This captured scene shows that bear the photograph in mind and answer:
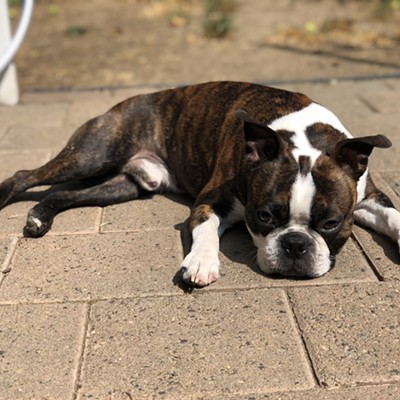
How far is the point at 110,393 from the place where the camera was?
3072mm

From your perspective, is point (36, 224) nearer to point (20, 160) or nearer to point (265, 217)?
point (265, 217)

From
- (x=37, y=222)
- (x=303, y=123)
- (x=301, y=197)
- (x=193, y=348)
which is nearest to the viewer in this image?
(x=193, y=348)

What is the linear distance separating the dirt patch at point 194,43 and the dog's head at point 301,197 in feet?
14.8

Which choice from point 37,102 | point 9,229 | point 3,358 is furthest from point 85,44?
point 3,358

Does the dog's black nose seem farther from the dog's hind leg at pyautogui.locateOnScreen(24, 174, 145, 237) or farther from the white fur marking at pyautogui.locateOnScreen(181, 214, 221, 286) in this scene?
the dog's hind leg at pyautogui.locateOnScreen(24, 174, 145, 237)

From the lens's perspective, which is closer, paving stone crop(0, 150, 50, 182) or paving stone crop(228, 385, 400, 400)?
paving stone crop(228, 385, 400, 400)

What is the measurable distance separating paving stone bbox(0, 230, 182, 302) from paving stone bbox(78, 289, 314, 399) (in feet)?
0.60

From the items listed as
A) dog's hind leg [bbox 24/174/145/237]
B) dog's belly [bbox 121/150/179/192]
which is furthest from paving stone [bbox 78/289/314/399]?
dog's belly [bbox 121/150/179/192]

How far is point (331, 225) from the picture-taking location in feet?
12.6

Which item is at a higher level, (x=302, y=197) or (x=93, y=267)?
(x=302, y=197)

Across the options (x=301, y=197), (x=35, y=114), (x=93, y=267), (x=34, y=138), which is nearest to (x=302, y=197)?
(x=301, y=197)

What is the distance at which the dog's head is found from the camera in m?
3.76

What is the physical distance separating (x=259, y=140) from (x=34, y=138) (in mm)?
3256

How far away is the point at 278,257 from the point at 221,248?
1.85 feet
